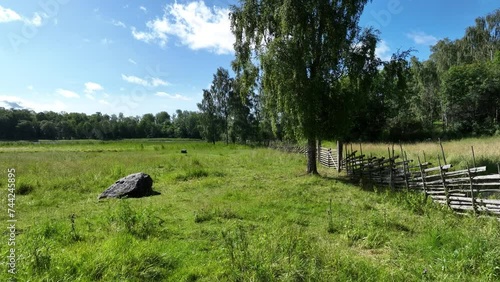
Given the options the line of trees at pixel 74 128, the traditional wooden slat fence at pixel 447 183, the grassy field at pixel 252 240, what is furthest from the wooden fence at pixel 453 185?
the line of trees at pixel 74 128

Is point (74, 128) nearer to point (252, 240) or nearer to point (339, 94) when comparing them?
point (339, 94)

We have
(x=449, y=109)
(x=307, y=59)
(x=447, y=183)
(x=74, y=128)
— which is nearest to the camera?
(x=447, y=183)

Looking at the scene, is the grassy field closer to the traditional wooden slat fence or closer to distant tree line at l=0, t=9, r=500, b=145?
the traditional wooden slat fence

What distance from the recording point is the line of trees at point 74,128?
8138cm

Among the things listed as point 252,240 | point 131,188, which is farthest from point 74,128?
point 252,240

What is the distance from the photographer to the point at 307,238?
5.85m

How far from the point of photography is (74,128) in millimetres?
94688

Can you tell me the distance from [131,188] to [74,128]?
327 ft

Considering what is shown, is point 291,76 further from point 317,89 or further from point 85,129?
point 85,129

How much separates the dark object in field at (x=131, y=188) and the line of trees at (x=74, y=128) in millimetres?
58360

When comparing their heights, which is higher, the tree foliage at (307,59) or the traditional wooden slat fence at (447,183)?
the tree foliage at (307,59)

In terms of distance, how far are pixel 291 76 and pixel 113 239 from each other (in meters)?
10.0

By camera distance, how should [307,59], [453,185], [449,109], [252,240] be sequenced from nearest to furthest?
1. [252,240]
2. [453,185]
3. [307,59]
4. [449,109]

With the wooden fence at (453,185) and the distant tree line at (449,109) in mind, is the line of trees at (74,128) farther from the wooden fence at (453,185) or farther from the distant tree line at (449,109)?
the wooden fence at (453,185)
